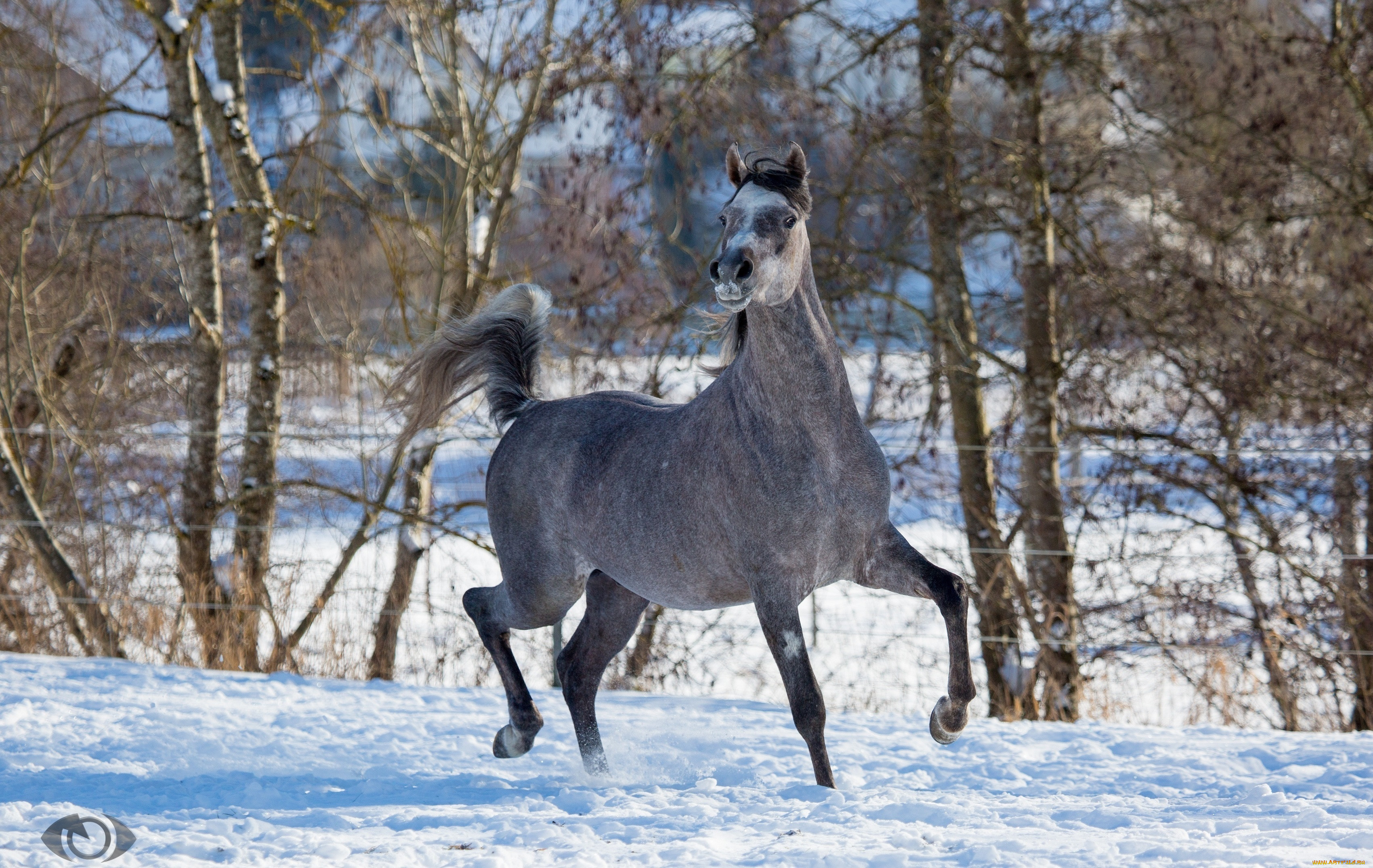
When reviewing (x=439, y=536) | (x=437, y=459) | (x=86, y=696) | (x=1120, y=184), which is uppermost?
(x=1120, y=184)

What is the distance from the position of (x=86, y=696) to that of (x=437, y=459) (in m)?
7.04

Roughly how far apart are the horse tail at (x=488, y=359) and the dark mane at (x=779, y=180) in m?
1.41

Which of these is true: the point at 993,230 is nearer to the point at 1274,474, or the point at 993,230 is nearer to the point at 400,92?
the point at 1274,474

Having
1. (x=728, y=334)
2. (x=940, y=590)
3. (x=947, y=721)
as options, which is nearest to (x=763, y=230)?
(x=728, y=334)

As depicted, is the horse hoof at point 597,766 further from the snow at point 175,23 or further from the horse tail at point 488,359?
the snow at point 175,23

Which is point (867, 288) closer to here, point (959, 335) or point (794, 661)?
point (959, 335)

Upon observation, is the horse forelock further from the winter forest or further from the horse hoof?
the winter forest

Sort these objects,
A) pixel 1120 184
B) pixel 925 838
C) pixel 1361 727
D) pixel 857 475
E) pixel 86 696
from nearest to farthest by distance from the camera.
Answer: pixel 925 838 → pixel 857 475 → pixel 86 696 → pixel 1361 727 → pixel 1120 184

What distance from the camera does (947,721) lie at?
127 inches

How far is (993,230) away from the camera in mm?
7703

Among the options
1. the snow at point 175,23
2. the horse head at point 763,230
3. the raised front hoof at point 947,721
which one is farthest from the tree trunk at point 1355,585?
the snow at point 175,23

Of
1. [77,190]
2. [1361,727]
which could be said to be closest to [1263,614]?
[1361,727]
